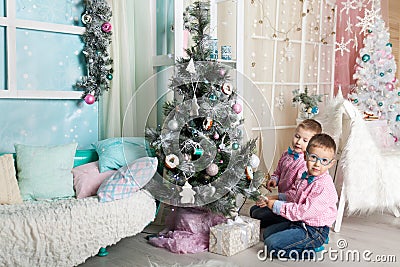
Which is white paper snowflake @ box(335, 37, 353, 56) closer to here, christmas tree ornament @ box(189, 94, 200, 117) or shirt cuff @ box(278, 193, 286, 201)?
shirt cuff @ box(278, 193, 286, 201)

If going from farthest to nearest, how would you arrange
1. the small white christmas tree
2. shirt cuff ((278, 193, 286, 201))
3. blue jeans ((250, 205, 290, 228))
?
the small white christmas tree < blue jeans ((250, 205, 290, 228)) < shirt cuff ((278, 193, 286, 201))

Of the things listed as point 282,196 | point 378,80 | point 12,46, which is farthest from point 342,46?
point 12,46

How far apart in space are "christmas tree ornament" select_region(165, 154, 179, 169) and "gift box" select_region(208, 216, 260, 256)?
44 centimetres

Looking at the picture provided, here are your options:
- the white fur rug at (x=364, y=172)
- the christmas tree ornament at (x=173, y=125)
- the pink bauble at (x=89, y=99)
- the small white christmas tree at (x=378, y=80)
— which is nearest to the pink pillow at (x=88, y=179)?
the christmas tree ornament at (x=173, y=125)

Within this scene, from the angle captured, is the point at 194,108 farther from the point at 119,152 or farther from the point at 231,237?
the point at 231,237

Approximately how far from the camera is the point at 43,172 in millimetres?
2898

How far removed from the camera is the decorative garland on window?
133 inches

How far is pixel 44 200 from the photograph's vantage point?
283 cm

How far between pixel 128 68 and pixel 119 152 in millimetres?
818

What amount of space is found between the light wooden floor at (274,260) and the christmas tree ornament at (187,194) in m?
0.32

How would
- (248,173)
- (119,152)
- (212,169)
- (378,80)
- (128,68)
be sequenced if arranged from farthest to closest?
(378,80)
(128,68)
(119,152)
(248,173)
(212,169)

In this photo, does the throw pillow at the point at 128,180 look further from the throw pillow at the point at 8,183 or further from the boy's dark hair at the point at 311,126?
the boy's dark hair at the point at 311,126

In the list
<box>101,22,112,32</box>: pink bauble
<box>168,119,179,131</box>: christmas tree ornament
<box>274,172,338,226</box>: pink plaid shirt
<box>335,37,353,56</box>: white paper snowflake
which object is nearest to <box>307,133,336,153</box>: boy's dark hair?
<box>274,172,338,226</box>: pink plaid shirt

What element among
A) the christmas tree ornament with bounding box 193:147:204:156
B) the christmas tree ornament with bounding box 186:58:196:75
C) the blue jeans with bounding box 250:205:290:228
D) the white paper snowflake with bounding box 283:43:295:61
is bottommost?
the blue jeans with bounding box 250:205:290:228
